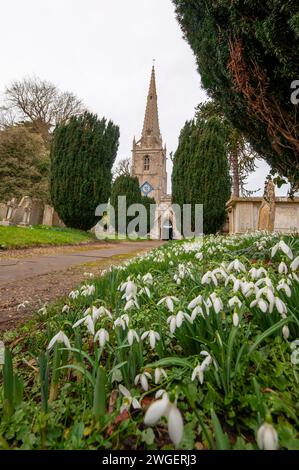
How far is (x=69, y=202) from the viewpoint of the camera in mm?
15406

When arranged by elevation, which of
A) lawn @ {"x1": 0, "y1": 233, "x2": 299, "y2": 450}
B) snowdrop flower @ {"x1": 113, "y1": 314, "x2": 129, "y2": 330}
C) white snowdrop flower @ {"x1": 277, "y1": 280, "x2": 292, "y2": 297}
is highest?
white snowdrop flower @ {"x1": 277, "y1": 280, "x2": 292, "y2": 297}

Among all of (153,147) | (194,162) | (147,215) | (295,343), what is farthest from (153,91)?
(295,343)

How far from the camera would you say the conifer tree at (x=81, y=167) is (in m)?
15.5

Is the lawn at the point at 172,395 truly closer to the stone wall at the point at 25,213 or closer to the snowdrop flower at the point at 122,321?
the snowdrop flower at the point at 122,321

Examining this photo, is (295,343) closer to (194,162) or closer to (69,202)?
(194,162)

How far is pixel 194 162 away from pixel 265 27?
1132cm

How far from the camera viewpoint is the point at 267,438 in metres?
0.61

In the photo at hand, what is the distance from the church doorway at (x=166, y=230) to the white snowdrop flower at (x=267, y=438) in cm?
3580

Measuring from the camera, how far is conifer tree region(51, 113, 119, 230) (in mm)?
15523

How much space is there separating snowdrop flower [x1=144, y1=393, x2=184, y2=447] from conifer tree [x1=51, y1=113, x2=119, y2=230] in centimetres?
1535

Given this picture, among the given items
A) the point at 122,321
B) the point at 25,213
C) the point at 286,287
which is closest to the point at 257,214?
the point at 286,287

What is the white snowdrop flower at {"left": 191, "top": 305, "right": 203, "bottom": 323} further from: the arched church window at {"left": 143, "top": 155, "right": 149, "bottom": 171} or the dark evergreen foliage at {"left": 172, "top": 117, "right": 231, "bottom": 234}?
the arched church window at {"left": 143, "top": 155, "right": 149, "bottom": 171}

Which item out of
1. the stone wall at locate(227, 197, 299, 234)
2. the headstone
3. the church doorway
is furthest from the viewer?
the church doorway

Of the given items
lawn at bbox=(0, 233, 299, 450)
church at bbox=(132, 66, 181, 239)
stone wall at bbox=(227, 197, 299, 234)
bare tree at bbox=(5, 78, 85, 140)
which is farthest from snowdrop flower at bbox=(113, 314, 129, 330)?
church at bbox=(132, 66, 181, 239)
